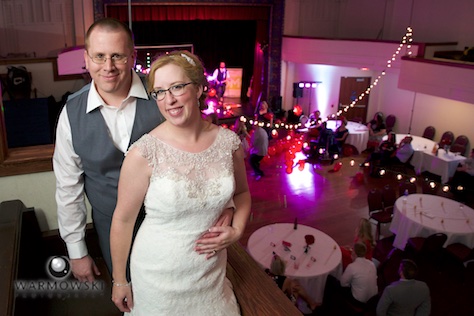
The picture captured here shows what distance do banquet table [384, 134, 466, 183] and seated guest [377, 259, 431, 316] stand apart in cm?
509

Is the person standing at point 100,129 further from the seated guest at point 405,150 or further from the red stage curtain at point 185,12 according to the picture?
the red stage curtain at point 185,12

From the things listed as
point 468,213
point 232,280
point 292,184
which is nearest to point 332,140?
point 292,184

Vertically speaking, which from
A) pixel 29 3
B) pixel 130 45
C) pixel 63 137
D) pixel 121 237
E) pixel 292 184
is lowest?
pixel 292 184

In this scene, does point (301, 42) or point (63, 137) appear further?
point (301, 42)

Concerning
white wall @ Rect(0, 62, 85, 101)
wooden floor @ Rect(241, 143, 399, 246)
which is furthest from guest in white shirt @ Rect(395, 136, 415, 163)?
white wall @ Rect(0, 62, 85, 101)

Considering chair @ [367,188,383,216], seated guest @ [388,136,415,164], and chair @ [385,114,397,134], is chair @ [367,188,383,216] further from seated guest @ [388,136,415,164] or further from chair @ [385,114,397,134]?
chair @ [385,114,397,134]

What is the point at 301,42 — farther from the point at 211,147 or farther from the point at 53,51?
the point at 211,147

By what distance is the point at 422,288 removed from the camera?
4.33 m

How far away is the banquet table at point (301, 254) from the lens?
491 cm

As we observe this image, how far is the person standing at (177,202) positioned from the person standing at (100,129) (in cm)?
26

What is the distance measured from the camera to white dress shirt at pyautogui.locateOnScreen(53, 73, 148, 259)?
1.86 m

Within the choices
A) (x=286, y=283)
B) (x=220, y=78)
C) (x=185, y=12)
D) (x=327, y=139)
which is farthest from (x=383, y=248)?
(x=220, y=78)

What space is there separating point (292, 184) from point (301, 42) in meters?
5.95

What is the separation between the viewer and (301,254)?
5207 mm
